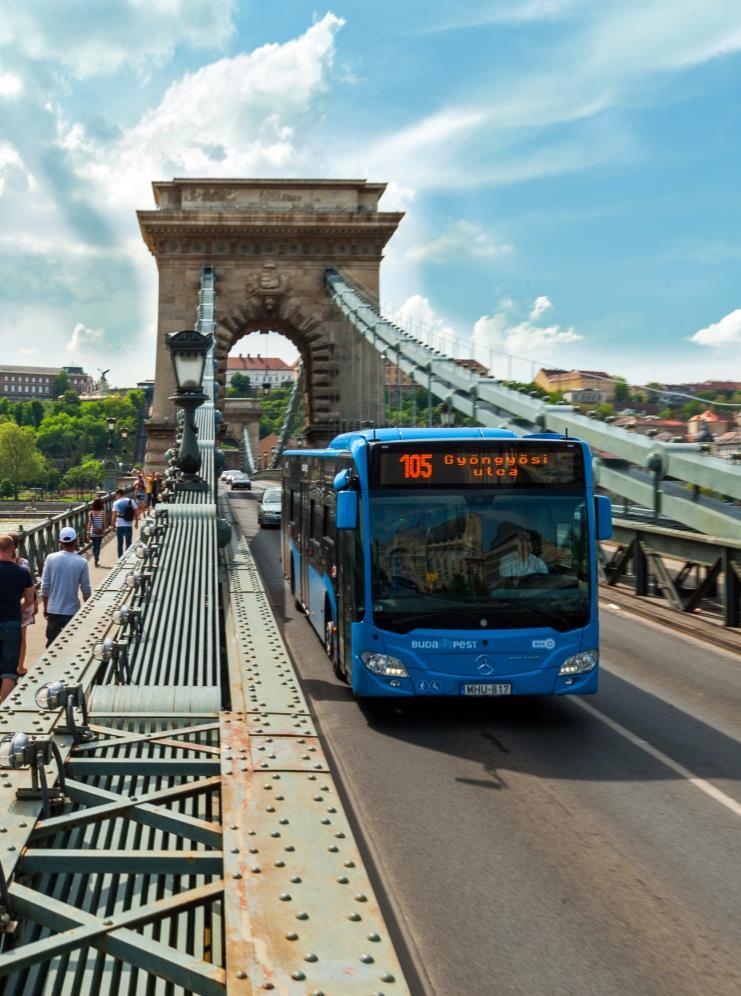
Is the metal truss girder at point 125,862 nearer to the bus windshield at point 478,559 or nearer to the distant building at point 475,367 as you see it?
the bus windshield at point 478,559

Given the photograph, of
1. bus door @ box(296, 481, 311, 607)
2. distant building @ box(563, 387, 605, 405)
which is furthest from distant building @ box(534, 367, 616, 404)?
bus door @ box(296, 481, 311, 607)

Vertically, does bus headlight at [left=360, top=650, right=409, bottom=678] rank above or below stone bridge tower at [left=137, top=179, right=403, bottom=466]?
below

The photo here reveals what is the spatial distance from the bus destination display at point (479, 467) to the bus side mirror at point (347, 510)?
33 centimetres

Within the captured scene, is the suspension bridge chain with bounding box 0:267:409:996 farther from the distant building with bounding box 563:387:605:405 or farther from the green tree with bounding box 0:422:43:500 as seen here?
the green tree with bounding box 0:422:43:500

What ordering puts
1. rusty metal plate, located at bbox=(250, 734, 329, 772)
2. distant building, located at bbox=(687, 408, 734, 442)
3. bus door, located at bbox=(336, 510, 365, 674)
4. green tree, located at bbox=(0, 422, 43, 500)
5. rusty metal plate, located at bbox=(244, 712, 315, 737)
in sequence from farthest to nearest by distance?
green tree, located at bbox=(0, 422, 43, 500) < distant building, located at bbox=(687, 408, 734, 442) < bus door, located at bbox=(336, 510, 365, 674) < rusty metal plate, located at bbox=(244, 712, 315, 737) < rusty metal plate, located at bbox=(250, 734, 329, 772)

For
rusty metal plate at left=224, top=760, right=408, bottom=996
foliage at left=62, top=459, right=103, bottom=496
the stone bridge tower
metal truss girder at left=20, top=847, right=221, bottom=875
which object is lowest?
foliage at left=62, top=459, right=103, bottom=496

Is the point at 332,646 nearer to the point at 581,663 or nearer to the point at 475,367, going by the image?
the point at 581,663

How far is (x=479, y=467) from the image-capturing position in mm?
8867

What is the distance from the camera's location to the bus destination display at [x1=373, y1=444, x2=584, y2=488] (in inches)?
348

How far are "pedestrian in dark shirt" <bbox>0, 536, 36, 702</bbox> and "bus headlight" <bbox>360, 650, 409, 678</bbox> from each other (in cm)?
282

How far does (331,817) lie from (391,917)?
86.9 inches

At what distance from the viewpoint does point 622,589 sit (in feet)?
58.1

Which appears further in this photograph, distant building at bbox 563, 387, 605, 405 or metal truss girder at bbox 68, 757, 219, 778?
distant building at bbox 563, 387, 605, 405

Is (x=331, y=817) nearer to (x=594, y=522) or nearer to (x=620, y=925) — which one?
(x=620, y=925)
